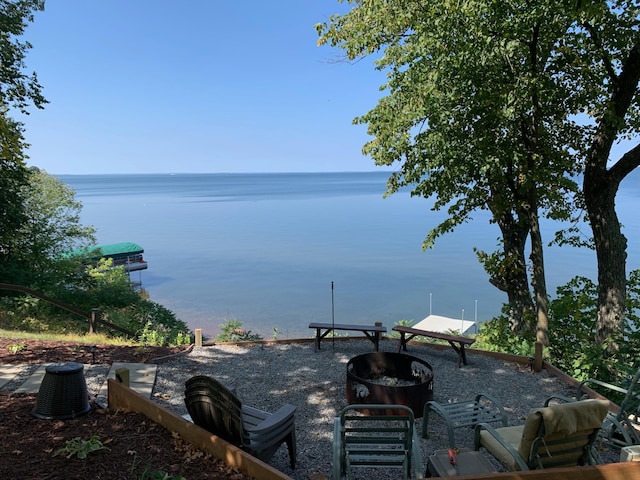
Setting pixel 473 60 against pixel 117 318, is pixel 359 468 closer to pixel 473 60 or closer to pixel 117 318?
pixel 473 60

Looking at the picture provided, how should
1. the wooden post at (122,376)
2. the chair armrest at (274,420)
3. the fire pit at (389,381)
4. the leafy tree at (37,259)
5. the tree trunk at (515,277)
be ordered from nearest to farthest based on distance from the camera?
the chair armrest at (274,420) < the wooden post at (122,376) < the fire pit at (389,381) < the tree trunk at (515,277) < the leafy tree at (37,259)

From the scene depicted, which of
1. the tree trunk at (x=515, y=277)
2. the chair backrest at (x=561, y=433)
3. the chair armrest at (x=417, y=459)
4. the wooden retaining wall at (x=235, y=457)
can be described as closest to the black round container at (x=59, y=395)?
the wooden retaining wall at (x=235, y=457)

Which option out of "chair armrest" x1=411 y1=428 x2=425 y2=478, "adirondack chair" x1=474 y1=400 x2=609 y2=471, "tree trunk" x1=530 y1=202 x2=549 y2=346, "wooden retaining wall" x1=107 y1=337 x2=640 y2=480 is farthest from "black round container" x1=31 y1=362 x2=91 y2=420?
"tree trunk" x1=530 y1=202 x2=549 y2=346

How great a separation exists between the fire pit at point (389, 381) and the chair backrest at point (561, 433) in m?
2.07

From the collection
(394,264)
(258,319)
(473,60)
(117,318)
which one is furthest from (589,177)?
(394,264)

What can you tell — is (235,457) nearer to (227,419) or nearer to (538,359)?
(227,419)

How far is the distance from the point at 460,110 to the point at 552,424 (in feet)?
21.9

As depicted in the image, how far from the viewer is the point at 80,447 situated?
12.2 feet

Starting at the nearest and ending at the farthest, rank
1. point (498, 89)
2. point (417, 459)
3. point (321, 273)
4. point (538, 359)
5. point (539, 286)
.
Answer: point (417, 459) < point (538, 359) < point (498, 89) < point (539, 286) < point (321, 273)

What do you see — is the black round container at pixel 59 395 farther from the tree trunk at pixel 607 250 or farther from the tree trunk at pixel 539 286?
the tree trunk at pixel 607 250

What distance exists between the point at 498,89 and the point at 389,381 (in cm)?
572

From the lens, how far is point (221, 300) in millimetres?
24859

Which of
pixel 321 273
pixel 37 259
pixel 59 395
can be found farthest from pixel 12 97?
pixel 321 273

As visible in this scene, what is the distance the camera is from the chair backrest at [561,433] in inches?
127
